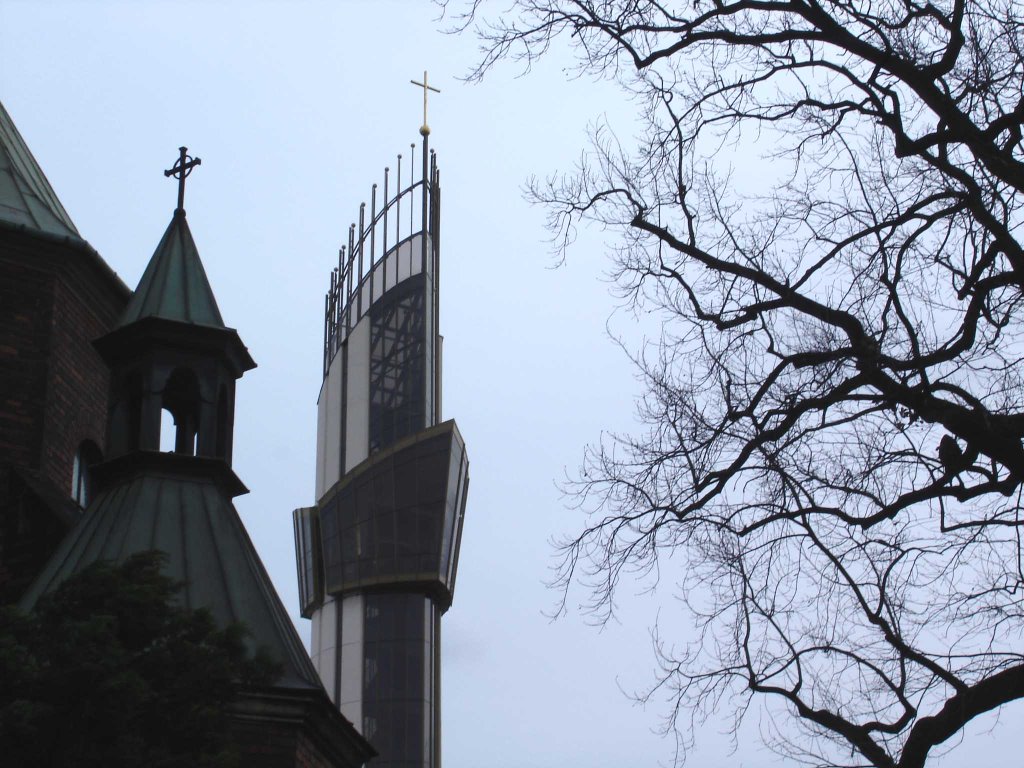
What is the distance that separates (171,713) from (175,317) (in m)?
9.08

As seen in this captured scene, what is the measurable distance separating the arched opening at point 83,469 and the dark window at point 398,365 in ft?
111

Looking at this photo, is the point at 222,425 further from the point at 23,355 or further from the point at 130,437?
the point at 23,355

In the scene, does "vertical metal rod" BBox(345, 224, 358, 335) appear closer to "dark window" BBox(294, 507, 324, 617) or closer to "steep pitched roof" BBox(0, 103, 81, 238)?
"dark window" BBox(294, 507, 324, 617)

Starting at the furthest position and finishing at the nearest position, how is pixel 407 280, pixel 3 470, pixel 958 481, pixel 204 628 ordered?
pixel 407 280
pixel 3 470
pixel 204 628
pixel 958 481

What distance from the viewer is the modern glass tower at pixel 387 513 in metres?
52.7

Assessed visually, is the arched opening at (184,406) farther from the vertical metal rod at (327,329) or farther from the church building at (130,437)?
the vertical metal rod at (327,329)

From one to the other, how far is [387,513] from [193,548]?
117 ft

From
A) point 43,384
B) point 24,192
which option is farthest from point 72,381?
point 24,192

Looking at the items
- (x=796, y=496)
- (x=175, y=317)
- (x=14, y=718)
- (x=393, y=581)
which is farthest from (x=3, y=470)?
(x=393, y=581)

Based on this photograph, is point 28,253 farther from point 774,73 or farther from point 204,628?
point 774,73

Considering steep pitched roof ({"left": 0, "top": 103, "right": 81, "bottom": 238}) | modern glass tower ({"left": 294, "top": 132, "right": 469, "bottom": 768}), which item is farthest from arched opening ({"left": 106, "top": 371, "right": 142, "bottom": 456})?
modern glass tower ({"left": 294, "top": 132, "right": 469, "bottom": 768})

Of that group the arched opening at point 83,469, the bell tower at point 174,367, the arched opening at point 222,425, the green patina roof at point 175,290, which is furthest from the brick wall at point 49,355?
the arched opening at point 222,425

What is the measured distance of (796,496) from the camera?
36.3 feet

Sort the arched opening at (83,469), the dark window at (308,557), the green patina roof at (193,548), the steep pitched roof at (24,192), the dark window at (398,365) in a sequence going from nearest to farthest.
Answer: the green patina roof at (193,548) → the arched opening at (83,469) → the steep pitched roof at (24,192) → the dark window at (398,365) → the dark window at (308,557)
